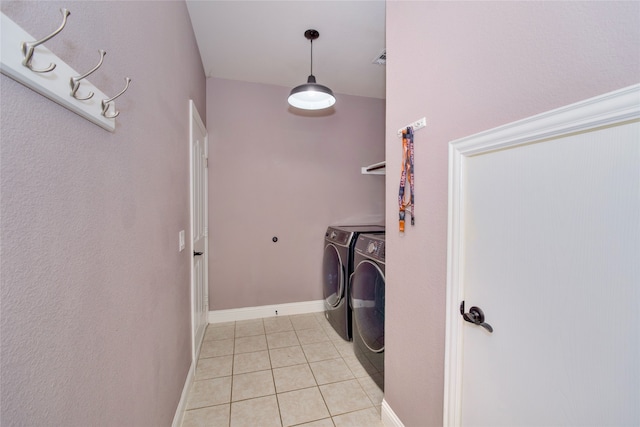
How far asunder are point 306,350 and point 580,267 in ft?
7.10

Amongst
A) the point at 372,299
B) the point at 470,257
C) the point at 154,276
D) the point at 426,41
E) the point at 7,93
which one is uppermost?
the point at 426,41

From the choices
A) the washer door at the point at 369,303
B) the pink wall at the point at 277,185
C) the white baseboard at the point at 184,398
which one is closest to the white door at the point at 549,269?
the washer door at the point at 369,303

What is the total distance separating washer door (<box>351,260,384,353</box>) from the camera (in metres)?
1.84

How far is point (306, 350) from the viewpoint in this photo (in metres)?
2.39

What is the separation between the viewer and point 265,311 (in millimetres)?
3041

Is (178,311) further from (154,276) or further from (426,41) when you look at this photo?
(426,41)

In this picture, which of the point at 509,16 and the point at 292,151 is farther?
the point at 292,151

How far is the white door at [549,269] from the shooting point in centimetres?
64

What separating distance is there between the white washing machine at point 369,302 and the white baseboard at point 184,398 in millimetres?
1289

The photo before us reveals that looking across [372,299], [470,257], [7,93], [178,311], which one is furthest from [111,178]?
[372,299]

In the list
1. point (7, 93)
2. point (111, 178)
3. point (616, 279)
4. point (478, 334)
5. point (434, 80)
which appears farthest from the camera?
point (434, 80)

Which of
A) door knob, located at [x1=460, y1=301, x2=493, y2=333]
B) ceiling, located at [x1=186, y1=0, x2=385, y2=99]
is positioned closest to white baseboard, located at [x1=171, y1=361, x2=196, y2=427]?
door knob, located at [x1=460, y1=301, x2=493, y2=333]

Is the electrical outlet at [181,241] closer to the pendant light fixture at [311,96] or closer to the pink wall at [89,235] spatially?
the pink wall at [89,235]

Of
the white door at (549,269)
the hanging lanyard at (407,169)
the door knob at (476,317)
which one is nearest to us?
the white door at (549,269)
